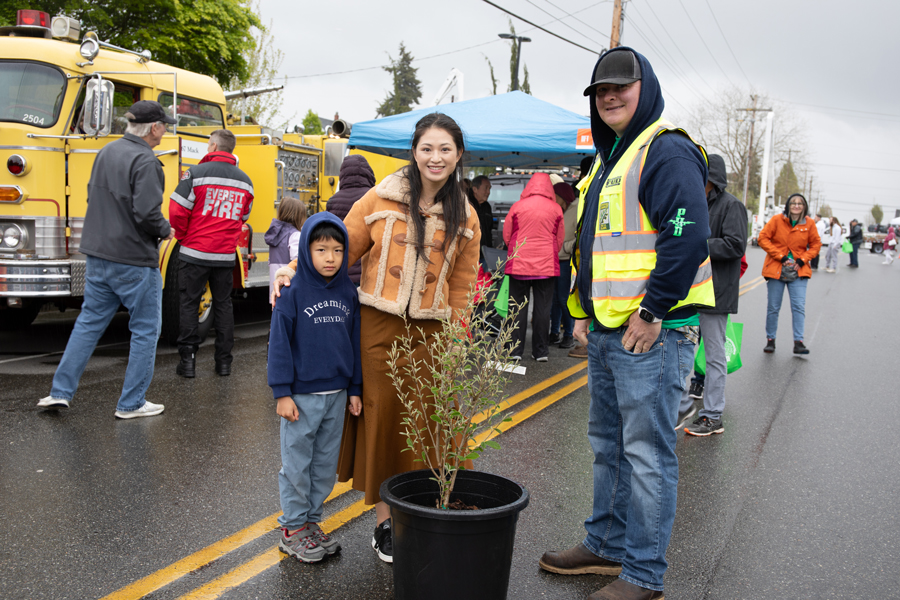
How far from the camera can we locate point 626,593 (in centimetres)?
279

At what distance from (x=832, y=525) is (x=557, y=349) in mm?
4947

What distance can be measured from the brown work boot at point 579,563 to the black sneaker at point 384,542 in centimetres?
70

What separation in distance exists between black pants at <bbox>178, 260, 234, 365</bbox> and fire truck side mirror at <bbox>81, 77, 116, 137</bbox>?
4.41 feet

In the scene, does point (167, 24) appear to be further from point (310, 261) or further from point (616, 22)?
point (310, 261)

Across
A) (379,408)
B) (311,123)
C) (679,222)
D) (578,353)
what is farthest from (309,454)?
(311,123)

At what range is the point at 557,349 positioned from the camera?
8.70 metres

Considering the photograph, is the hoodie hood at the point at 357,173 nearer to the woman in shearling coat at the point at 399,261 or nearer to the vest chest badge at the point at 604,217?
the woman in shearling coat at the point at 399,261

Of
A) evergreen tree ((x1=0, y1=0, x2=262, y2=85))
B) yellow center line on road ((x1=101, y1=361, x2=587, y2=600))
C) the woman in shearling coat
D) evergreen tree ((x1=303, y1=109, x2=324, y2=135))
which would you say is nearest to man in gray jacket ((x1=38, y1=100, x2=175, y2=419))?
yellow center line on road ((x1=101, y1=361, x2=587, y2=600))

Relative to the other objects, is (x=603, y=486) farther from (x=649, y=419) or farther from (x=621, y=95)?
(x=621, y=95)

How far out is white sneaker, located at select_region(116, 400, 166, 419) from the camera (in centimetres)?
517

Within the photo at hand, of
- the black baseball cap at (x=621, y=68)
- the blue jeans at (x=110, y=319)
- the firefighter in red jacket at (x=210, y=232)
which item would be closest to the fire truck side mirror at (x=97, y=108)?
the firefighter in red jacket at (x=210, y=232)

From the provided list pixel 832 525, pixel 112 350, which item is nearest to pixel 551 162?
pixel 112 350

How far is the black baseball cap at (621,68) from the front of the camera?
2.72m

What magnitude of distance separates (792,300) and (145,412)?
7.31 metres
